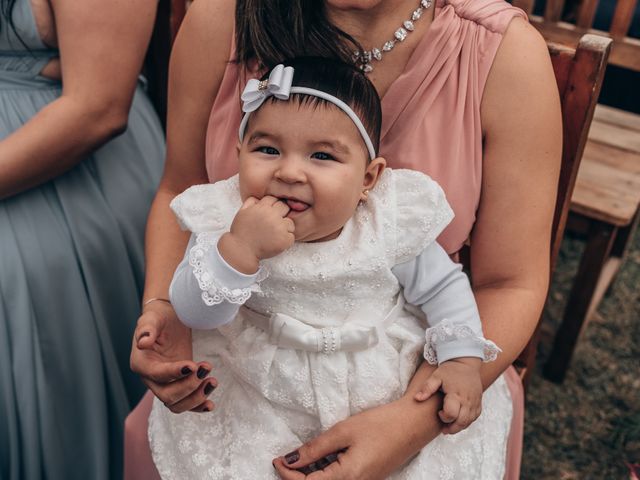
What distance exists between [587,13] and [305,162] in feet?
6.05

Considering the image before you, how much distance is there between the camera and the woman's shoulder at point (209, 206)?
3.97 ft

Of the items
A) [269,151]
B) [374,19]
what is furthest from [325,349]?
[374,19]

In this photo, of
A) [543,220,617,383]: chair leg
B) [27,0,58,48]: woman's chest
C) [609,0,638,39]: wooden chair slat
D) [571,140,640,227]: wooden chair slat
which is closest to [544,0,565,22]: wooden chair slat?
[609,0,638,39]: wooden chair slat

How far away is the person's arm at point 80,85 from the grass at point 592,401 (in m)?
1.57

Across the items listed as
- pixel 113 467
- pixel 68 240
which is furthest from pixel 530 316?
pixel 113 467

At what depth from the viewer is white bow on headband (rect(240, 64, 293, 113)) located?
108 centimetres

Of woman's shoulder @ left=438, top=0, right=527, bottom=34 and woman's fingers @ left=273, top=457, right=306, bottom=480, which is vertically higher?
woman's shoulder @ left=438, top=0, right=527, bottom=34

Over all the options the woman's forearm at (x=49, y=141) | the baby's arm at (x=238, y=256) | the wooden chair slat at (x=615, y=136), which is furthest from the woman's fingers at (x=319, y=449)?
the wooden chair slat at (x=615, y=136)

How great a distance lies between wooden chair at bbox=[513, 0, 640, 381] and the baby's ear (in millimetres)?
979

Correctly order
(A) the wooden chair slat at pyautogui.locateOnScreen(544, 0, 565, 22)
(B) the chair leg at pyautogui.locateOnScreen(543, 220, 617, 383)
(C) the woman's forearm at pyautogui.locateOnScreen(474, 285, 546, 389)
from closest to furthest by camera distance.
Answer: (C) the woman's forearm at pyautogui.locateOnScreen(474, 285, 546, 389), (B) the chair leg at pyautogui.locateOnScreen(543, 220, 617, 383), (A) the wooden chair slat at pyautogui.locateOnScreen(544, 0, 565, 22)

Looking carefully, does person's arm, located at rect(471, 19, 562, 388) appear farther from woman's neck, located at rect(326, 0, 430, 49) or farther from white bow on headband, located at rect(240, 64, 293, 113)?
white bow on headband, located at rect(240, 64, 293, 113)

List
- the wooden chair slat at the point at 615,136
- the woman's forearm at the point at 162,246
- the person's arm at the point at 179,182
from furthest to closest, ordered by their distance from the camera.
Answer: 1. the wooden chair slat at the point at 615,136
2. the woman's forearm at the point at 162,246
3. the person's arm at the point at 179,182

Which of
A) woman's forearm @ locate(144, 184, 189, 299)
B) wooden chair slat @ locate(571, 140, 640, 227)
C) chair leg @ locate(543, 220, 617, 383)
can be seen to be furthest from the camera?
chair leg @ locate(543, 220, 617, 383)

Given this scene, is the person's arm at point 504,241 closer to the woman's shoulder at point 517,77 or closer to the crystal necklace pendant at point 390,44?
the woman's shoulder at point 517,77
